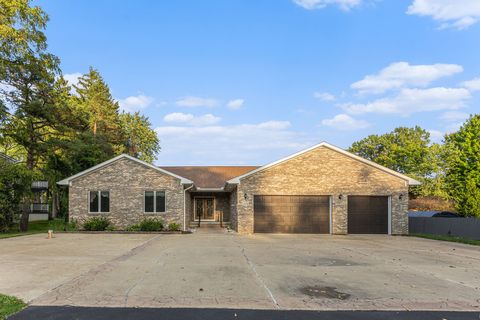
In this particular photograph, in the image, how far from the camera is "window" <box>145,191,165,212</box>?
22.0 meters

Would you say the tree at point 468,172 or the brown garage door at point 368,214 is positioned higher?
the tree at point 468,172

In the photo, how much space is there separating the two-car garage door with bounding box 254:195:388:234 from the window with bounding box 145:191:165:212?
18.4ft

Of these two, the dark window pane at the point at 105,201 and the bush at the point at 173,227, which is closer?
the bush at the point at 173,227

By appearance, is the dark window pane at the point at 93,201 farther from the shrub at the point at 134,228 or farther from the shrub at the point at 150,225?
the shrub at the point at 150,225

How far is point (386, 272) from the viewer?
29.8 ft

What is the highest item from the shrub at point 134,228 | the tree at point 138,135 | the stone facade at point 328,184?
the tree at point 138,135

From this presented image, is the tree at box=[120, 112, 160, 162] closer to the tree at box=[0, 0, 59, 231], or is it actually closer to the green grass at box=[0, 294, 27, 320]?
the tree at box=[0, 0, 59, 231]

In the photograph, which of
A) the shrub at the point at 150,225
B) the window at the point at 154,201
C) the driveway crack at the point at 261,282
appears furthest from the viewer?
the window at the point at 154,201

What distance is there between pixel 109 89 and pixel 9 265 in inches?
1684

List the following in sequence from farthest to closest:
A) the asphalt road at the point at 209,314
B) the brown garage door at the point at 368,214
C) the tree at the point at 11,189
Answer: the brown garage door at the point at 368,214
the tree at the point at 11,189
the asphalt road at the point at 209,314

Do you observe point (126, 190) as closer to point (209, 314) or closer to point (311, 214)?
point (311, 214)

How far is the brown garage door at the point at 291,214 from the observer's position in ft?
69.4

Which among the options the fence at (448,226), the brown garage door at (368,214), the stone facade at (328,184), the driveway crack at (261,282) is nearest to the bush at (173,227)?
the stone facade at (328,184)

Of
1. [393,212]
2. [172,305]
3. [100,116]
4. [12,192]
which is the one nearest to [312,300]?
[172,305]
